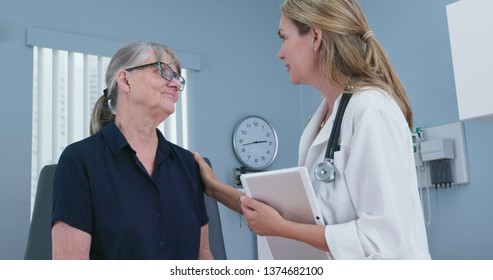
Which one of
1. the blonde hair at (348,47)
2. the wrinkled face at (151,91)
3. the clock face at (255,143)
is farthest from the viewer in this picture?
the clock face at (255,143)

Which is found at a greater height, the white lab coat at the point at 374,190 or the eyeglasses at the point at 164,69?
the eyeglasses at the point at 164,69

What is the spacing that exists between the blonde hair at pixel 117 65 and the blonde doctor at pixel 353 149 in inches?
16.9

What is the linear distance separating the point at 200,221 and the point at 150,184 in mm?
226

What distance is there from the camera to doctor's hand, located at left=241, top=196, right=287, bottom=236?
1.38 metres

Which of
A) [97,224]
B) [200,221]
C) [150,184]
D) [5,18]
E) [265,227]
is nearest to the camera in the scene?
[265,227]

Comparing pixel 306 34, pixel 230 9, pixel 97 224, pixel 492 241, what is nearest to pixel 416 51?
pixel 492 241

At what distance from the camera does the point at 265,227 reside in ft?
4.60

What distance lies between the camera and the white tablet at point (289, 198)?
4.29ft

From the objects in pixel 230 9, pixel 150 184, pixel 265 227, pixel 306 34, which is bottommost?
pixel 265 227

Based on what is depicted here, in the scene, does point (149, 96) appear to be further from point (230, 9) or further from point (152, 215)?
point (230, 9)

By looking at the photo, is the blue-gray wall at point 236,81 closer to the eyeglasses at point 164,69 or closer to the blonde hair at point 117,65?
the blonde hair at point 117,65

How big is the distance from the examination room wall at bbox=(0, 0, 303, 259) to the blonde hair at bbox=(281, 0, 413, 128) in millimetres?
1815

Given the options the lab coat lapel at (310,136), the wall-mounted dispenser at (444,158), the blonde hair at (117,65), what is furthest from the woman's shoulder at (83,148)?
the wall-mounted dispenser at (444,158)

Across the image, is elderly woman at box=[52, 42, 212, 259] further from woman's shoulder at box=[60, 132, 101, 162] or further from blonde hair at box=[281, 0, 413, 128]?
blonde hair at box=[281, 0, 413, 128]
